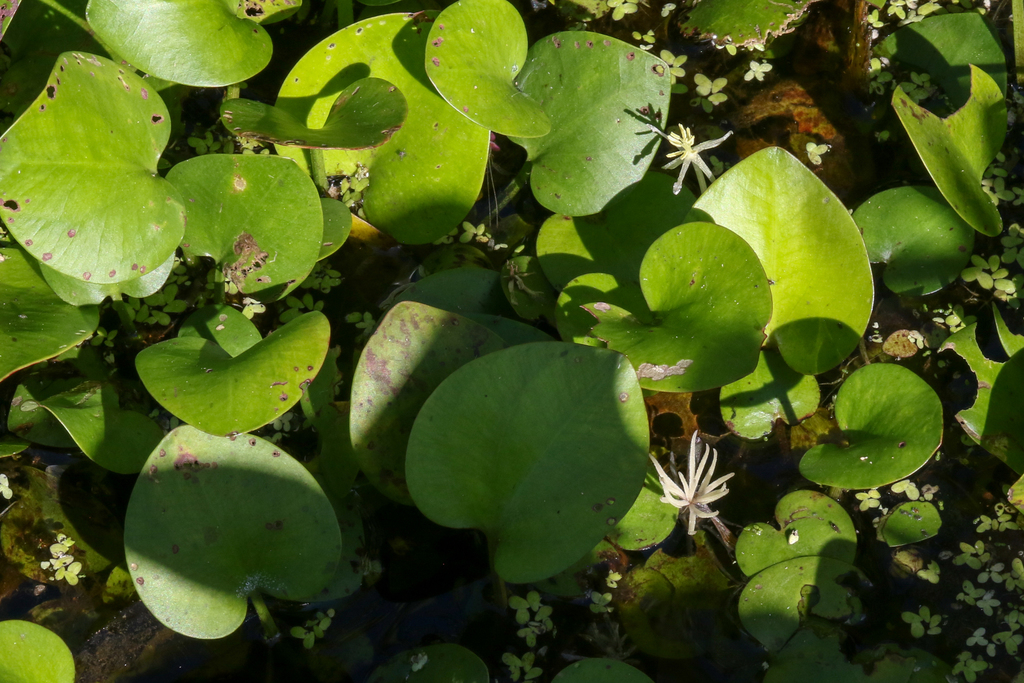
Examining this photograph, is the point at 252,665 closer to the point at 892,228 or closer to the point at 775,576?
the point at 775,576

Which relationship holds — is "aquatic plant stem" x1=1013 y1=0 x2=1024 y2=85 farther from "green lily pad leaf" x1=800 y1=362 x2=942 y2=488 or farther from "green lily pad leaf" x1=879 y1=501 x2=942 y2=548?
"green lily pad leaf" x1=879 y1=501 x2=942 y2=548

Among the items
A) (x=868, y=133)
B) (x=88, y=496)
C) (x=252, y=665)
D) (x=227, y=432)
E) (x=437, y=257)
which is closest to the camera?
(x=227, y=432)

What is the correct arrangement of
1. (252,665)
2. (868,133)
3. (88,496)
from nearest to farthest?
(252,665), (88,496), (868,133)

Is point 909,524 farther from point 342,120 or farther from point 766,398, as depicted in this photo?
point 342,120

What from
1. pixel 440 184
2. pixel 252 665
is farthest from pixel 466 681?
pixel 440 184

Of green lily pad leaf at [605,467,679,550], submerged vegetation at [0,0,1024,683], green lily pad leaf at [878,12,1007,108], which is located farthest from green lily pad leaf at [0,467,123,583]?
green lily pad leaf at [878,12,1007,108]

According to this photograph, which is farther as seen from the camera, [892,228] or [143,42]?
[892,228]
